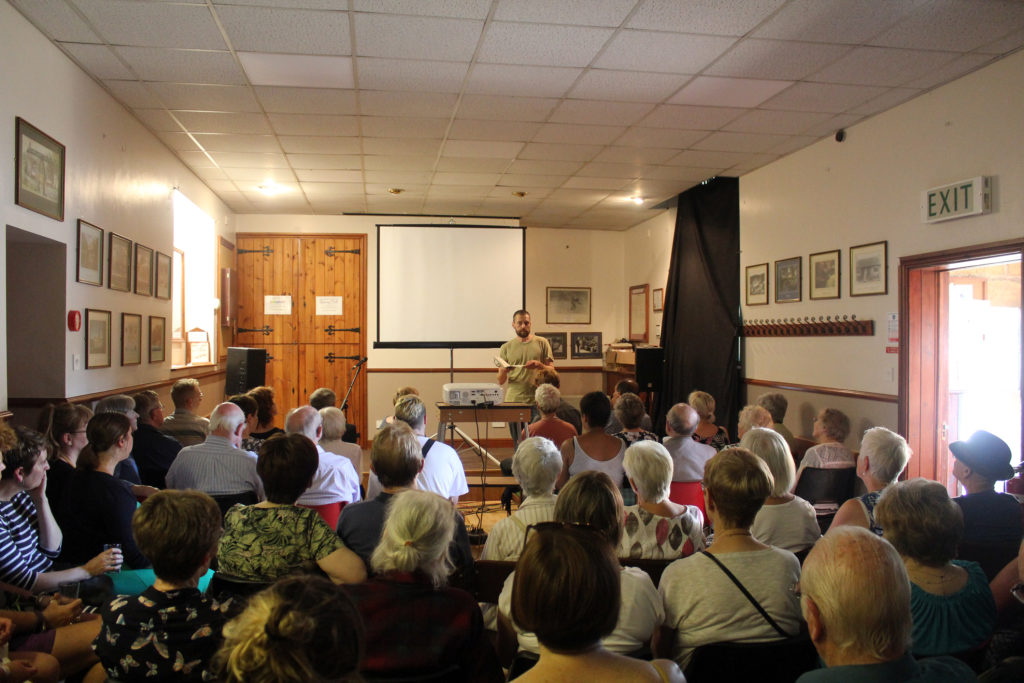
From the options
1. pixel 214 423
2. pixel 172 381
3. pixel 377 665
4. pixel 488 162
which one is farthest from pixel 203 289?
pixel 377 665

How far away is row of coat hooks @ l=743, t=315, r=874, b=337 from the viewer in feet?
17.4

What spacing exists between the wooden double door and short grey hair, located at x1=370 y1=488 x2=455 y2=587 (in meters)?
7.31

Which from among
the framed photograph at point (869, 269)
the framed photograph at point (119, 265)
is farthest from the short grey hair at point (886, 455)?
the framed photograph at point (119, 265)

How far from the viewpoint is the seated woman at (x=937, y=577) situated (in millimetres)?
1664

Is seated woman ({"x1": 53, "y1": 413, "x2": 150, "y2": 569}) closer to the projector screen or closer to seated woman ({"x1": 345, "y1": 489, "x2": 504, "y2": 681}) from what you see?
seated woman ({"x1": 345, "y1": 489, "x2": 504, "y2": 681})

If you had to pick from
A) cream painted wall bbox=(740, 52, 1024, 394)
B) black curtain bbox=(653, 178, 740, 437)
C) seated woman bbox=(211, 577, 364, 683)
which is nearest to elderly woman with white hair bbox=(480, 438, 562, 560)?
seated woman bbox=(211, 577, 364, 683)

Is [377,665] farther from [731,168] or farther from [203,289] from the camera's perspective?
[203,289]

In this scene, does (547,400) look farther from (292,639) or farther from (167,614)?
(292,639)

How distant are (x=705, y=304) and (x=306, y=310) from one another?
16.2 feet

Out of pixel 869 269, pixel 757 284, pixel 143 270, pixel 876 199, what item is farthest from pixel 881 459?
pixel 143 270

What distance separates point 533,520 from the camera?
7.63 feet

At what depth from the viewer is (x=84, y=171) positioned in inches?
174

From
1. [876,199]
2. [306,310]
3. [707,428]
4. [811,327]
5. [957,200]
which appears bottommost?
[707,428]

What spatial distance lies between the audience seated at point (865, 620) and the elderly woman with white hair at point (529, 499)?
1.06 meters
